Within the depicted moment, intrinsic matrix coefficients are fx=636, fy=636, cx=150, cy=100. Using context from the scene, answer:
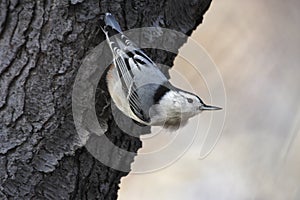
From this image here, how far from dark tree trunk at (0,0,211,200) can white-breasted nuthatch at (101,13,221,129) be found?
7cm

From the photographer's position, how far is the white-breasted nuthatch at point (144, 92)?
111cm

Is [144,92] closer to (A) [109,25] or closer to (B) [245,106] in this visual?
(A) [109,25]

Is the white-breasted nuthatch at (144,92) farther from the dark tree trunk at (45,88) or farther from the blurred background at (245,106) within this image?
the blurred background at (245,106)

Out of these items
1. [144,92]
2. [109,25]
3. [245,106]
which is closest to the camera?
[109,25]

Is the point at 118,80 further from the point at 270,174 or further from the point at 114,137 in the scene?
the point at 270,174


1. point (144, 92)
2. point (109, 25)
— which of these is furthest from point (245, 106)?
point (109, 25)

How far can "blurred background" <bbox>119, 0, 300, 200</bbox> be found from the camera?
2016mm

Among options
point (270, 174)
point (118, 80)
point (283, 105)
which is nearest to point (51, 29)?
point (118, 80)

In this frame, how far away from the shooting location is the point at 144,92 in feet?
3.85

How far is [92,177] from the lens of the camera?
3.54 ft

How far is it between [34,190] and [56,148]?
3.0 inches

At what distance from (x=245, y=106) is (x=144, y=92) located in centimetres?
102

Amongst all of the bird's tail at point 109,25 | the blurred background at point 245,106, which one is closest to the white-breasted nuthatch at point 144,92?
the bird's tail at point 109,25

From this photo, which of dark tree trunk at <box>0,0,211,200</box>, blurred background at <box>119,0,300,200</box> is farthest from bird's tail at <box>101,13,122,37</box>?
blurred background at <box>119,0,300,200</box>
